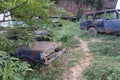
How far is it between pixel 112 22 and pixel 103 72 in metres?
6.34

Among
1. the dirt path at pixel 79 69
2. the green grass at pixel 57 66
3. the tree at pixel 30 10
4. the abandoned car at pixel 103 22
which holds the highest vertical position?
the tree at pixel 30 10

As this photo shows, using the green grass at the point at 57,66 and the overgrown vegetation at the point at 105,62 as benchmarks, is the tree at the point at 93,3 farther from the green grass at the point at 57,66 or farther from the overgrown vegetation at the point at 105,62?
the green grass at the point at 57,66

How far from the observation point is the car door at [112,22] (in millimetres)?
14250

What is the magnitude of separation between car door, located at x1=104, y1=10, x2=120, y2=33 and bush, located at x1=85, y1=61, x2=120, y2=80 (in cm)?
547

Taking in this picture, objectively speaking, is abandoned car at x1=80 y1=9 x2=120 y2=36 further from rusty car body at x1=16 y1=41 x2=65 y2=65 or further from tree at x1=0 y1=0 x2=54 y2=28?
tree at x1=0 y1=0 x2=54 y2=28

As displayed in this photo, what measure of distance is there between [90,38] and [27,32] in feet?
29.4

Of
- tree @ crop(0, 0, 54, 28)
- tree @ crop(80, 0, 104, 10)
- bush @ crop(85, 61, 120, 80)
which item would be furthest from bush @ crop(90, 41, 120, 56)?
tree @ crop(80, 0, 104, 10)

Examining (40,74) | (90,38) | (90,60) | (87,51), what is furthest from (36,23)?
(90,38)

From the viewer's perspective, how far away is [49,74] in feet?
28.9

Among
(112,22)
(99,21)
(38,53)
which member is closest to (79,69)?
(38,53)

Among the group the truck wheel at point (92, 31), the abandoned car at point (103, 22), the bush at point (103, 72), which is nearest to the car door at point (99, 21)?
the abandoned car at point (103, 22)

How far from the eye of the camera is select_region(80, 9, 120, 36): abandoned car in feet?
47.0

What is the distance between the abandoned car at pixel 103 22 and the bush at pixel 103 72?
5.51 metres

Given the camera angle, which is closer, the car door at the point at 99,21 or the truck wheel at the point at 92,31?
the car door at the point at 99,21
